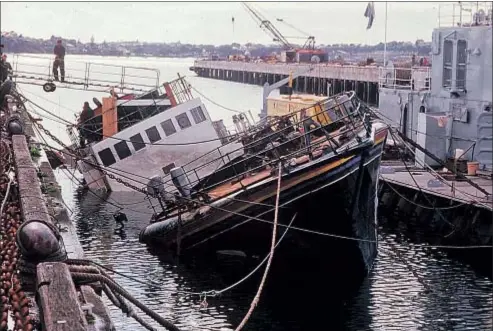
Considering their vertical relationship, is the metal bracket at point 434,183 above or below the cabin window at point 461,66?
below

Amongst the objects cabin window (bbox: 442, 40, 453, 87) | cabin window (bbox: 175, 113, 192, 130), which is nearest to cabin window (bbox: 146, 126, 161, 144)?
cabin window (bbox: 175, 113, 192, 130)

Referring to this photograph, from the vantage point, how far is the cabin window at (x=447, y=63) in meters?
33.1

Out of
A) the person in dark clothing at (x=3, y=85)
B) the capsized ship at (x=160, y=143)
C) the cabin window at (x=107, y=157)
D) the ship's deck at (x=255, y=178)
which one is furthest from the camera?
the person in dark clothing at (x=3, y=85)

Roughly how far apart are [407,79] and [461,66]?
35.4 feet

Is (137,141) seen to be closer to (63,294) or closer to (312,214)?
(312,214)

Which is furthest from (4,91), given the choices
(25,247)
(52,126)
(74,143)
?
(52,126)

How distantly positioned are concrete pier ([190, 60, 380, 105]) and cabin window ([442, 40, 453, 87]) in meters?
30.7

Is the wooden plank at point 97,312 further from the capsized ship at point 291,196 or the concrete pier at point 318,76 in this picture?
the concrete pier at point 318,76

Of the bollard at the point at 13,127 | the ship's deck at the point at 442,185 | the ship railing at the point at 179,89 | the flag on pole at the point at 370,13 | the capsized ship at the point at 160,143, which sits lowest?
the ship's deck at the point at 442,185

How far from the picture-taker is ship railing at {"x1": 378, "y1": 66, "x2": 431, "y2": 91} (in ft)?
131

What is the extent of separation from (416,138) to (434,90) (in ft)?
6.96

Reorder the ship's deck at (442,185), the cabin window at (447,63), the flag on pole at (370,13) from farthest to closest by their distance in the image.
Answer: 1. the flag on pole at (370,13)
2. the cabin window at (447,63)
3. the ship's deck at (442,185)

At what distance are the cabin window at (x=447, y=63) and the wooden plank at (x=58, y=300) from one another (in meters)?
27.0

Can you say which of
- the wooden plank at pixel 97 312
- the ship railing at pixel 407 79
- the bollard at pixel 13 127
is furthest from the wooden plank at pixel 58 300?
the ship railing at pixel 407 79
